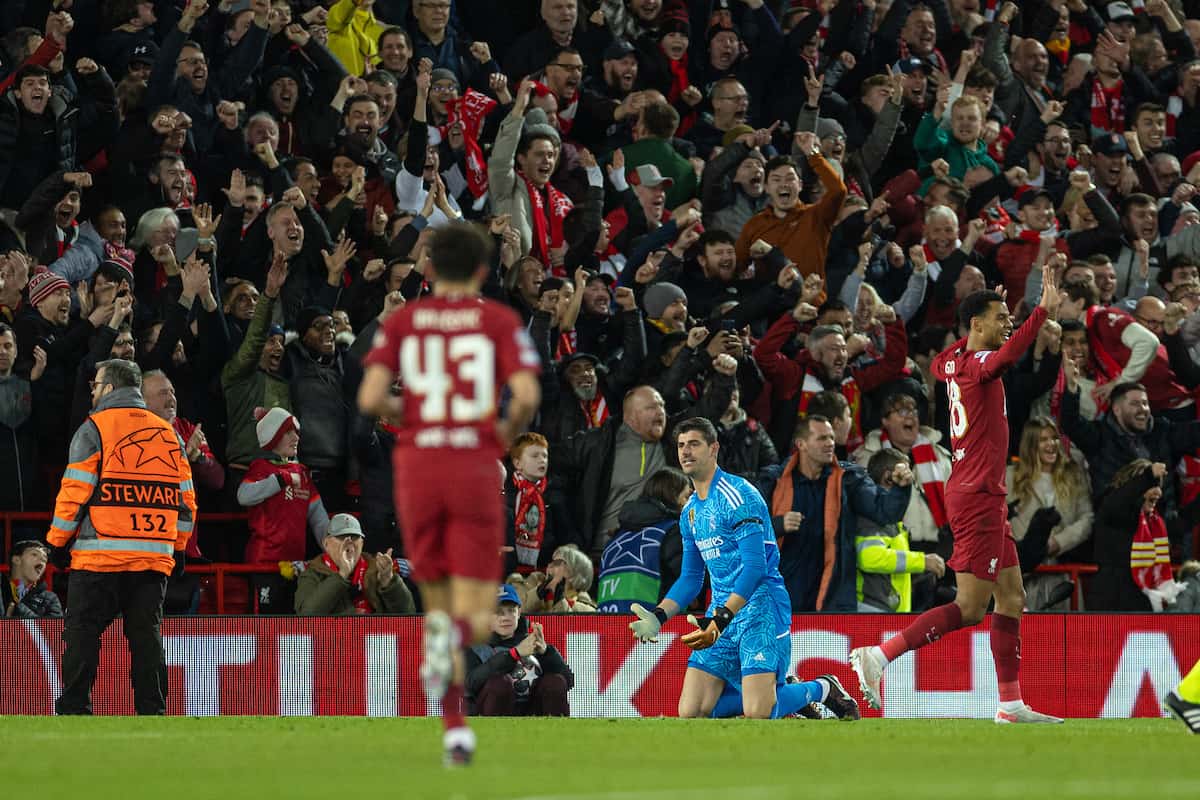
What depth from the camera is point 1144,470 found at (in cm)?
1561

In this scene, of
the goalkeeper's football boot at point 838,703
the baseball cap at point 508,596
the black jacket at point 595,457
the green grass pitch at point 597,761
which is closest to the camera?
the green grass pitch at point 597,761

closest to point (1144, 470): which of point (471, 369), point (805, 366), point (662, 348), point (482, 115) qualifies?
point (805, 366)

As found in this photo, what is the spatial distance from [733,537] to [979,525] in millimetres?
1498

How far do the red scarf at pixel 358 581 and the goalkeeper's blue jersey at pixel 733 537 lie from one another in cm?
307

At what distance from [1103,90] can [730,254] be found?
7.78 meters

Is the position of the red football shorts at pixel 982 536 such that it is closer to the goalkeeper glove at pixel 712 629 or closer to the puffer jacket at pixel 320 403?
the goalkeeper glove at pixel 712 629

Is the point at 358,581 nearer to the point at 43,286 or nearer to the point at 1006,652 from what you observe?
the point at 43,286

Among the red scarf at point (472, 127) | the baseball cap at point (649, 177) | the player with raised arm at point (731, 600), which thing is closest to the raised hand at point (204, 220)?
the red scarf at point (472, 127)

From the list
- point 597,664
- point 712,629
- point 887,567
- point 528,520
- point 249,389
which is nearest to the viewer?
point 712,629

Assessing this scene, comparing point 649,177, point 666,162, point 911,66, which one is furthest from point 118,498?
point 911,66

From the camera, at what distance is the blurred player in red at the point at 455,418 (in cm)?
760

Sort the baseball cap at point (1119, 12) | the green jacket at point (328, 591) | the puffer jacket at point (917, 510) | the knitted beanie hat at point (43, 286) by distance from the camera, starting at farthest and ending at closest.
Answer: the baseball cap at point (1119, 12) < the puffer jacket at point (917, 510) < the knitted beanie hat at point (43, 286) < the green jacket at point (328, 591)

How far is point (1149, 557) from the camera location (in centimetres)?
1567

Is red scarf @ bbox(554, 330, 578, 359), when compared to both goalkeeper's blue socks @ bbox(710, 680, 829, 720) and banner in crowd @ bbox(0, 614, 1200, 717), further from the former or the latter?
goalkeeper's blue socks @ bbox(710, 680, 829, 720)
